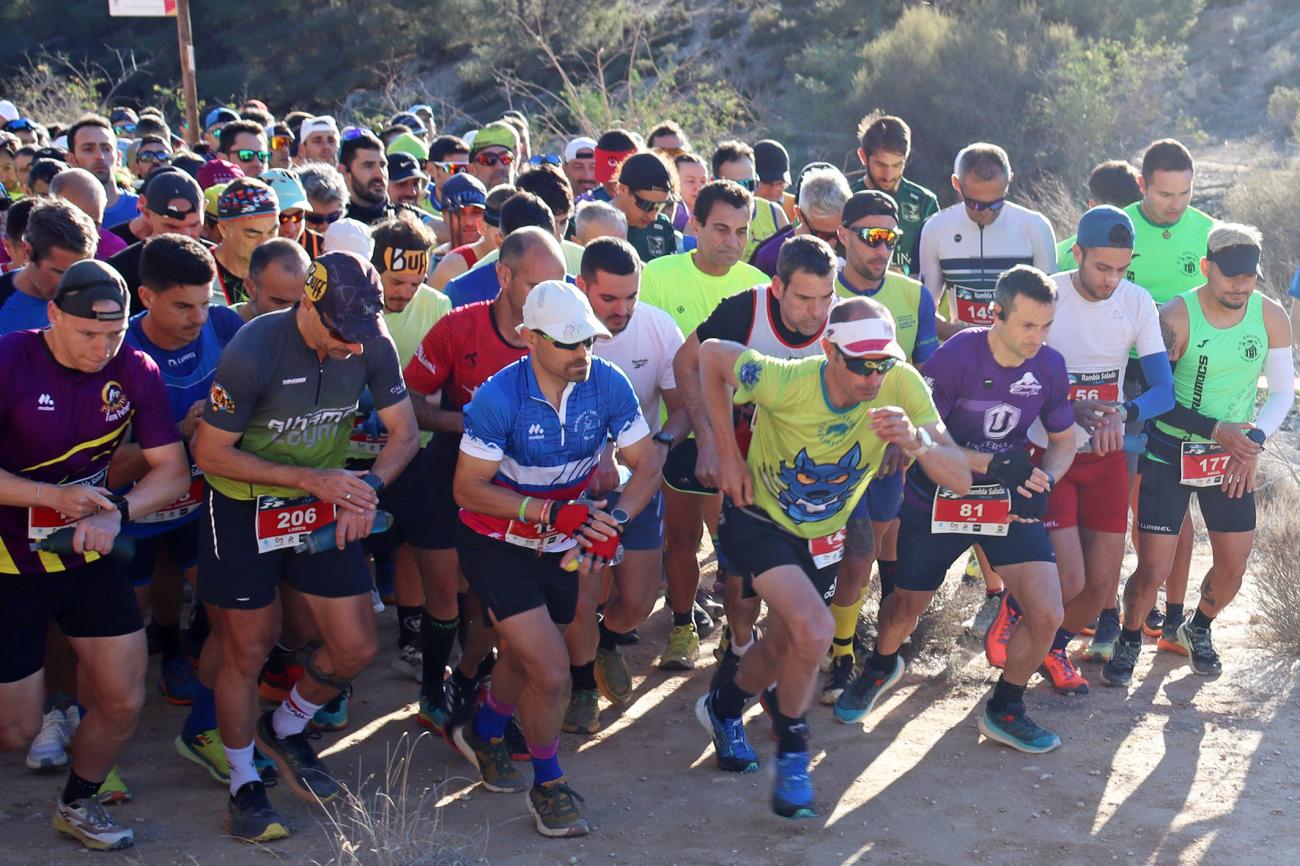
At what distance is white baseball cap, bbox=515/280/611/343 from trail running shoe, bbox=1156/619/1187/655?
12.5ft

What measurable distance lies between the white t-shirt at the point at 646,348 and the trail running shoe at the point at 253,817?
220 centimetres

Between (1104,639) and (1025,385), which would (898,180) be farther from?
(1104,639)

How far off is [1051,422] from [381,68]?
2875cm

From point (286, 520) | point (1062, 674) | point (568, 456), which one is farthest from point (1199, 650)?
point (286, 520)

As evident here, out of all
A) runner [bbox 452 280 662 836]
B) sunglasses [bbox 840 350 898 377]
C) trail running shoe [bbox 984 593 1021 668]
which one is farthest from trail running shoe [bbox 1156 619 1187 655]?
runner [bbox 452 280 662 836]

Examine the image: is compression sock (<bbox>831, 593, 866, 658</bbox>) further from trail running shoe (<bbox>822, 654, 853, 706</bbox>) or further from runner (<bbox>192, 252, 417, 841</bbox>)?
runner (<bbox>192, 252, 417, 841</bbox>)

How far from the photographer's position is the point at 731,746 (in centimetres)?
568

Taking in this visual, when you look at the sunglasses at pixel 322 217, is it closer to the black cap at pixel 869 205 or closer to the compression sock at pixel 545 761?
the black cap at pixel 869 205

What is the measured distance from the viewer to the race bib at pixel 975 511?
5.68m

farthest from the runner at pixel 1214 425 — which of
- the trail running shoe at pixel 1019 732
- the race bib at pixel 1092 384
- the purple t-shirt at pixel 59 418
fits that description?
the purple t-shirt at pixel 59 418

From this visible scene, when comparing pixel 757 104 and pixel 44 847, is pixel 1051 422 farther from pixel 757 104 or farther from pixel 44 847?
pixel 757 104

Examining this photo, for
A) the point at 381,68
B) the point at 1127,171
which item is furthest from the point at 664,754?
the point at 381,68

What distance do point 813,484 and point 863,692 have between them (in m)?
1.43

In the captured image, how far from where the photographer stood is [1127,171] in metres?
7.74
